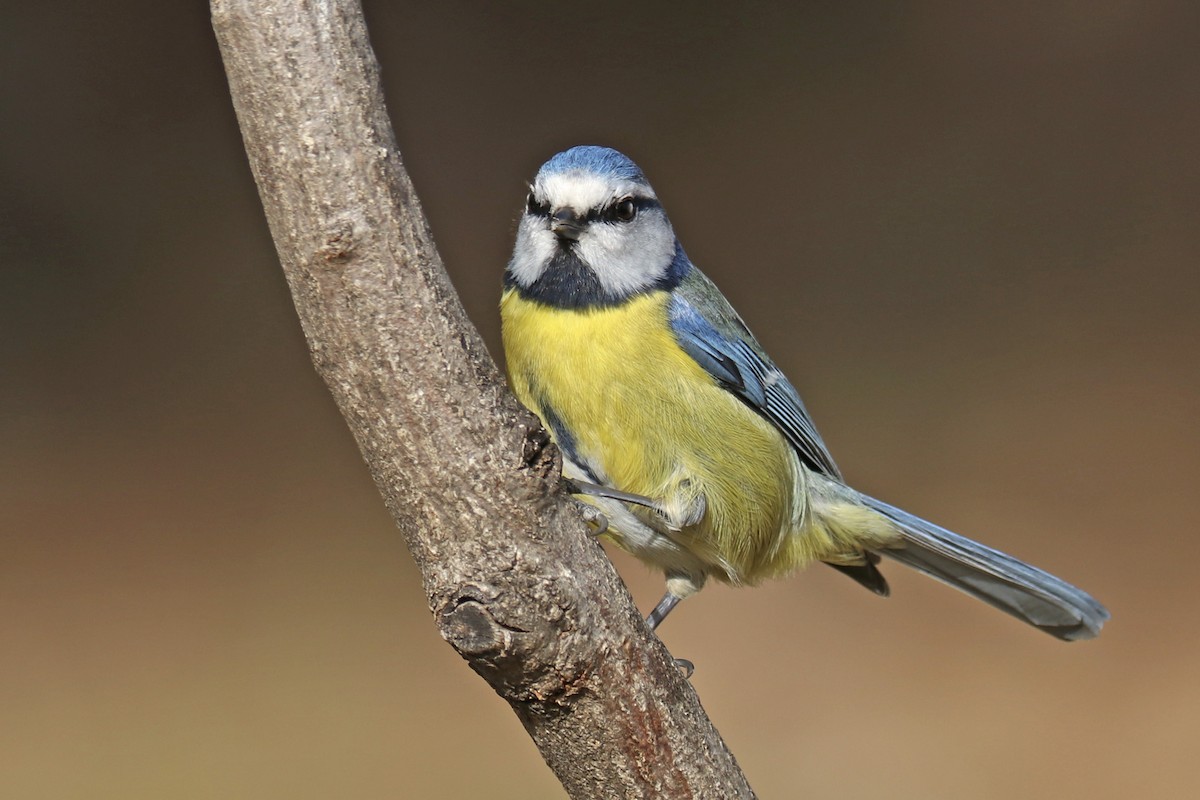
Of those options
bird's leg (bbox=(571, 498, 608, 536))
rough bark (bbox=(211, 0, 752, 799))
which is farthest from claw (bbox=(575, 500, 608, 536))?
rough bark (bbox=(211, 0, 752, 799))

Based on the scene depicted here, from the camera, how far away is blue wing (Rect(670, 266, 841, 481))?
196cm

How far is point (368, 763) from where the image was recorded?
3.31 m

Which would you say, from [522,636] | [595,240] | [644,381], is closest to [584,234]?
[595,240]

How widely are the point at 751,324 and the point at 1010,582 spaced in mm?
→ 1839

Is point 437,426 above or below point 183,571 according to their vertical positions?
below

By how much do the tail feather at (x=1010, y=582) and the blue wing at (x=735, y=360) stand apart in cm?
20

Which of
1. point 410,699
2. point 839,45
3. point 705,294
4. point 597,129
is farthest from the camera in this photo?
point 839,45

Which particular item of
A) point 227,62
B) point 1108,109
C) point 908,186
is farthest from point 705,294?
point 1108,109

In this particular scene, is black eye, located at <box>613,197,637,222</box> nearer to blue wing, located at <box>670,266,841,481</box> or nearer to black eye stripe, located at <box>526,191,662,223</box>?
black eye stripe, located at <box>526,191,662,223</box>

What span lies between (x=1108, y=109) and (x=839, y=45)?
3.17 feet

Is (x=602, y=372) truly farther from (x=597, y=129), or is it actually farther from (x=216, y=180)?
(x=216, y=180)

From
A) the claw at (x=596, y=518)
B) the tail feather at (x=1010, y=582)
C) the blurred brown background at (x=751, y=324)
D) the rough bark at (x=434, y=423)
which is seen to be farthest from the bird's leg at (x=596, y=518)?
the blurred brown background at (x=751, y=324)

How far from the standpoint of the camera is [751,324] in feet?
13.0

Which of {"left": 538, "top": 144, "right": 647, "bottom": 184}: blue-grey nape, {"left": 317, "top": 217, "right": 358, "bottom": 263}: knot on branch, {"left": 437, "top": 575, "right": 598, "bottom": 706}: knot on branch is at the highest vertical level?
{"left": 538, "top": 144, "right": 647, "bottom": 184}: blue-grey nape
